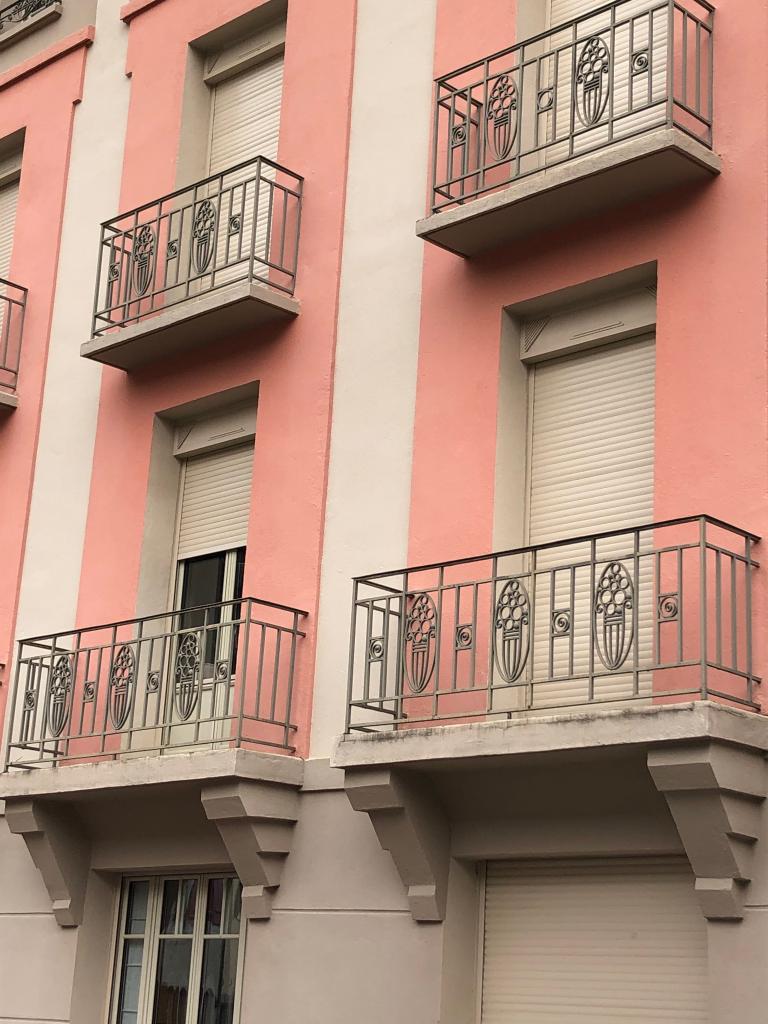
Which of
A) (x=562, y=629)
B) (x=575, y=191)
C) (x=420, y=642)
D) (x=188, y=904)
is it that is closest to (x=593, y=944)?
(x=562, y=629)

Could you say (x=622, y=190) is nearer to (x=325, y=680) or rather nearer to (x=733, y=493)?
(x=733, y=493)

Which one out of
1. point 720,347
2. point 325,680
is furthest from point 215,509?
point 720,347

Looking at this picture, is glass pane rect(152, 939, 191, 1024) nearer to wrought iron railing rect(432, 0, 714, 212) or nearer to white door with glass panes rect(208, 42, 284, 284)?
white door with glass panes rect(208, 42, 284, 284)

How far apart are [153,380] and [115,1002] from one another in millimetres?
5310

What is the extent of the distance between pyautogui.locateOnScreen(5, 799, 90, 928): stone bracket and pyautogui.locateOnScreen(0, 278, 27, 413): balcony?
435 centimetres

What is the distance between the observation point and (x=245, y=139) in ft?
46.6

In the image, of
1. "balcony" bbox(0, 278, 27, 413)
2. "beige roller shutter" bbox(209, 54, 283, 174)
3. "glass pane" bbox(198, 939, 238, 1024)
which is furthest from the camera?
"balcony" bbox(0, 278, 27, 413)

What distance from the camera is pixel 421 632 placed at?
1048 centimetres

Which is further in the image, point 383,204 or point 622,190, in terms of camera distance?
point 383,204

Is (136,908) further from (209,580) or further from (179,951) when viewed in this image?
(209,580)

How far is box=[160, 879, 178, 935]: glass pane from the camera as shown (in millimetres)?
12336

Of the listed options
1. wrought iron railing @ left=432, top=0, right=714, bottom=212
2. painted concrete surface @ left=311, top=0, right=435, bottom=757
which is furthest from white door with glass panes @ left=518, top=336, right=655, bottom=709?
wrought iron railing @ left=432, top=0, right=714, bottom=212

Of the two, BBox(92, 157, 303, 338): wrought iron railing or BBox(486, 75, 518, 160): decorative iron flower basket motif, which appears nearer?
BBox(486, 75, 518, 160): decorative iron flower basket motif

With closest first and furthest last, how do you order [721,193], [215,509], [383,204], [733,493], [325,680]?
[733,493] → [721,193] → [325,680] → [383,204] → [215,509]
